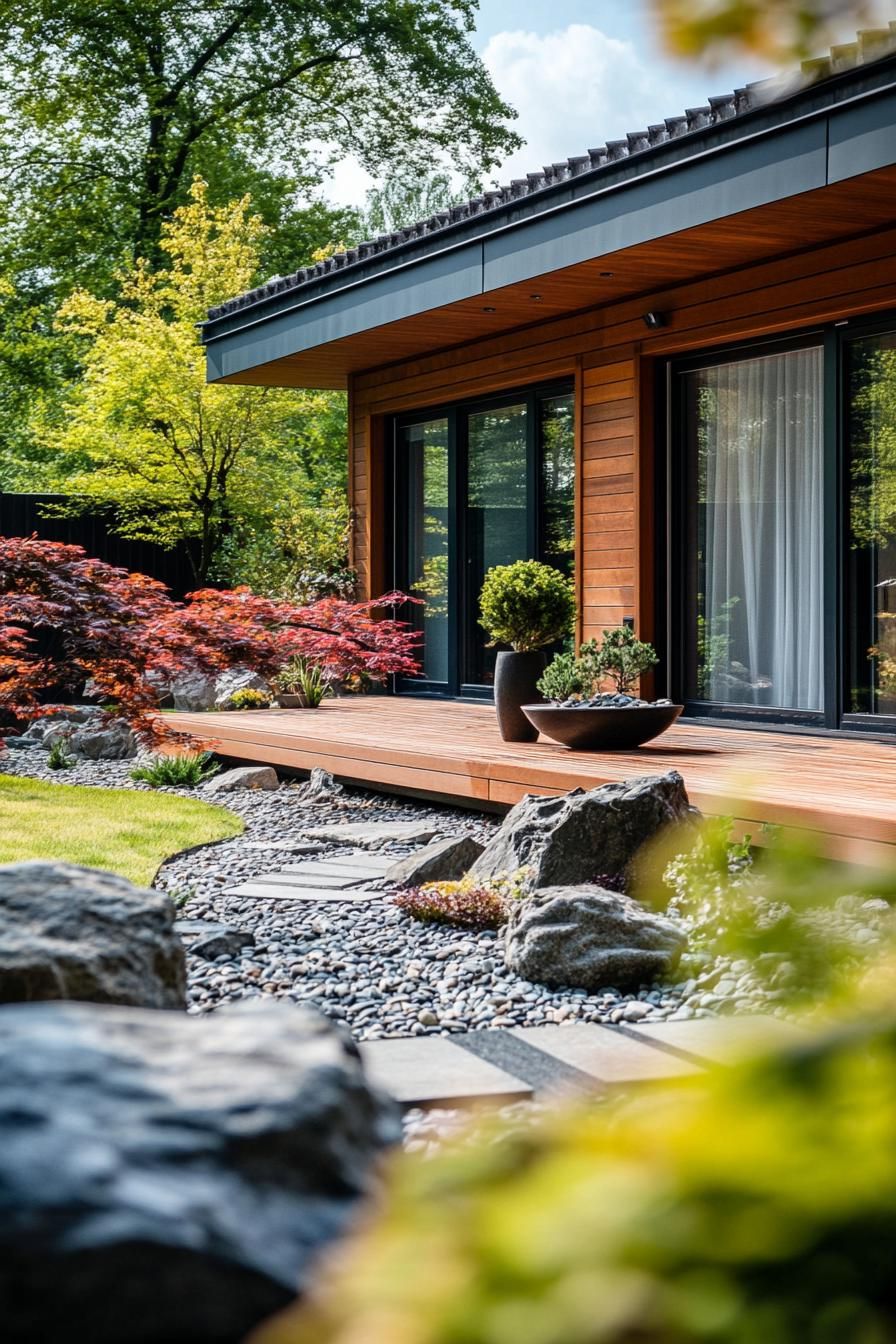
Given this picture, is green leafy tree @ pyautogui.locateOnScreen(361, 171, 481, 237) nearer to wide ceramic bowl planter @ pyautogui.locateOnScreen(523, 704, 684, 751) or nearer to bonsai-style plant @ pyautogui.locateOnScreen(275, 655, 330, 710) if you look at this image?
bonsai-style plant @ pyautogui.locateOnScreen(275, 655, 330, 710)

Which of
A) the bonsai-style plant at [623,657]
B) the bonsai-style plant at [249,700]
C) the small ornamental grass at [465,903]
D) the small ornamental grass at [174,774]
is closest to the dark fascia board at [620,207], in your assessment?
the bonsai-style plant at [623,657]

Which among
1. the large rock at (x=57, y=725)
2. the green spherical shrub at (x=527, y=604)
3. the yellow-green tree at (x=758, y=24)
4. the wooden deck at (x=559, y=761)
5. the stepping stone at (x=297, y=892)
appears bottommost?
the stepping stone at (x=297, y=892)

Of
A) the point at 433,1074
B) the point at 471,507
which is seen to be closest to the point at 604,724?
the point at 433,1074

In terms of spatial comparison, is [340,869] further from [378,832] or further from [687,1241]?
[687,1241]

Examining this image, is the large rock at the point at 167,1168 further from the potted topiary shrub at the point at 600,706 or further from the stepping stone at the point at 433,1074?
the potted topiary shrub at the point at 600,706

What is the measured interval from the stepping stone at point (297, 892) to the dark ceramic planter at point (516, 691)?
2.41m

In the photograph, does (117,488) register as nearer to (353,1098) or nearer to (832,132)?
(832,132)

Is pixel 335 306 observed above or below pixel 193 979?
above

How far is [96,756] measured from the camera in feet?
33.4

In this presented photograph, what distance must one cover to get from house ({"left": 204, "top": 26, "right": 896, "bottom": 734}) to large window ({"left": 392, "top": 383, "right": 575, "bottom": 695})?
0.03m

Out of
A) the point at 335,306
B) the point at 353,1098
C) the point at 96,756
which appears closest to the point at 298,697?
the point at 96,756

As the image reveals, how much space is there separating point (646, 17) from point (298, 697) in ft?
33.3

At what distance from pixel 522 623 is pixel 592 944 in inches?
149

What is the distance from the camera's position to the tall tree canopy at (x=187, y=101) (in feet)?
69.5
